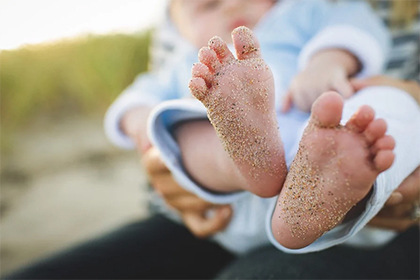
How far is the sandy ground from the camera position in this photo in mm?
1646

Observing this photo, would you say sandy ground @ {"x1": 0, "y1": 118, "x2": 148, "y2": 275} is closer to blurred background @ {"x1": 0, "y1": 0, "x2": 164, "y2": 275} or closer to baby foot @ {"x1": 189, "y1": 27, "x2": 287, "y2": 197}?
blurred background @ {"x1": 0, "y1": 0, "x2": 164, "y2": 275}

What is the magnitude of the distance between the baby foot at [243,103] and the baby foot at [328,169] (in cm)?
4

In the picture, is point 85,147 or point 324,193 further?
point 85,147

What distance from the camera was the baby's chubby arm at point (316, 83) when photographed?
700 millimetres

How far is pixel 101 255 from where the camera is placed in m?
0.95

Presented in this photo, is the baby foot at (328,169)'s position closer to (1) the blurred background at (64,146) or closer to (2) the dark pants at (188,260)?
(2) the dark pants at (188,260)

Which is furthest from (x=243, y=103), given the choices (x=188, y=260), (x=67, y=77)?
(x=67, y=77)

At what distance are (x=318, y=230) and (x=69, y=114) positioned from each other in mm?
2272

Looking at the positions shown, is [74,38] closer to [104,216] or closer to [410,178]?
[104,216]

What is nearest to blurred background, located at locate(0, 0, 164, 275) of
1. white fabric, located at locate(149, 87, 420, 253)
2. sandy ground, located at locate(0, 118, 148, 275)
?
sandy ground, located at locate(0, 118, 148, 275)

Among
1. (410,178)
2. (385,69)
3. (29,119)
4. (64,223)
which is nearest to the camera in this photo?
(410,178)

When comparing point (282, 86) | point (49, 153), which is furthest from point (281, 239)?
point (49, 153)

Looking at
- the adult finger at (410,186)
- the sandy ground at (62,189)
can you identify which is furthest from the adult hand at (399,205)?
the sandy ground at (62,189)

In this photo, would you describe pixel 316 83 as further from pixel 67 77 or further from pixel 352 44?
pixel 67 77
